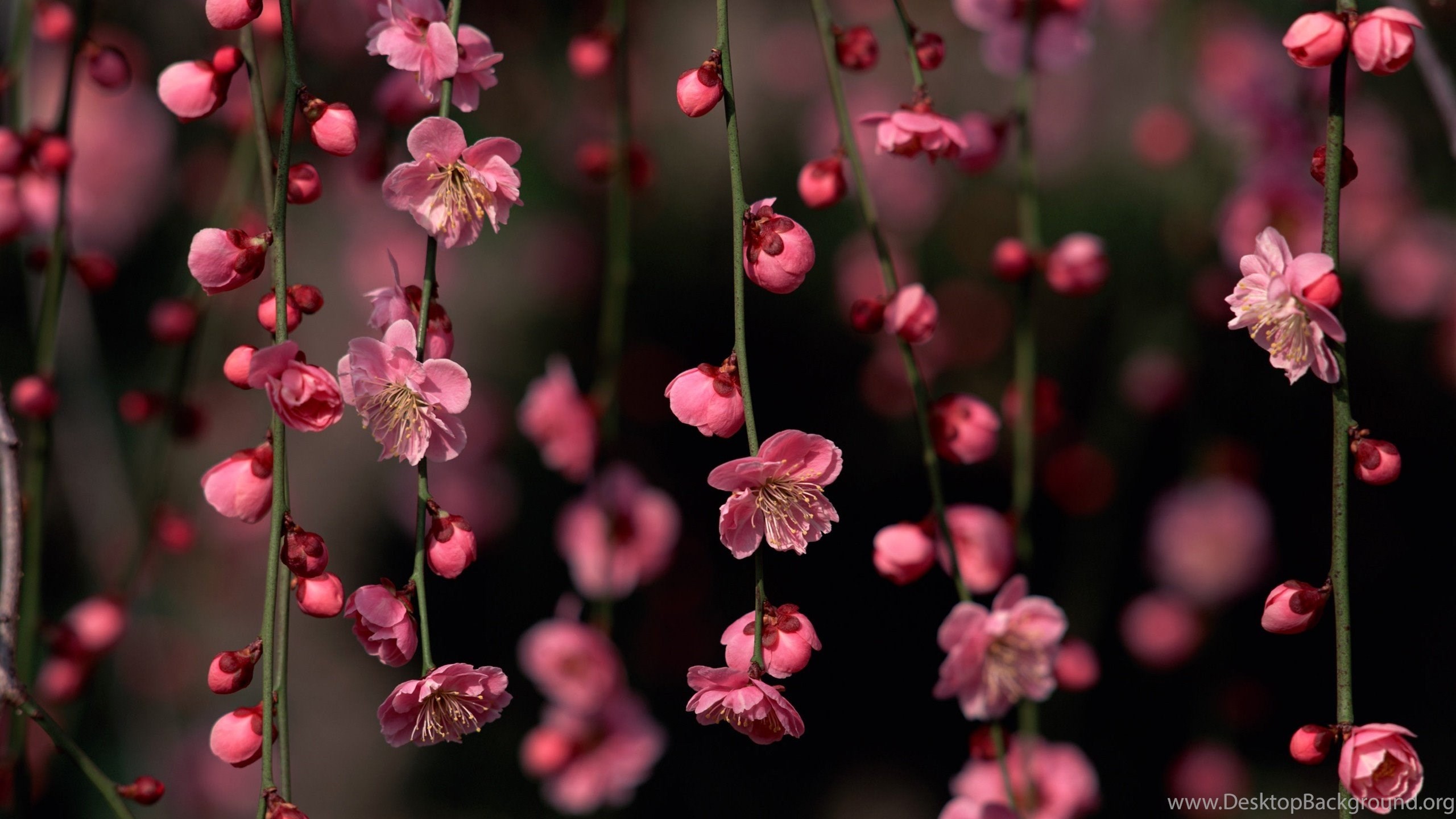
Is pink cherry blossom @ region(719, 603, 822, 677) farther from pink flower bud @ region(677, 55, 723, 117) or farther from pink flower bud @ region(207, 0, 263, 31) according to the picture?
pink flower bud @ region(207, 0, 263, 31)

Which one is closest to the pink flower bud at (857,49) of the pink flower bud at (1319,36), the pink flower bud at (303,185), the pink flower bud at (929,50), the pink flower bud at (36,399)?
the pink flower bud at (929,50)

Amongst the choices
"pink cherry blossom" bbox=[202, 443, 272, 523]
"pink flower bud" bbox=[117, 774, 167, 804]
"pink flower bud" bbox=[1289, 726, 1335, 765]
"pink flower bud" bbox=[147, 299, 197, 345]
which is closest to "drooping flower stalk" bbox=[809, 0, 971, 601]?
"pink flower bud" bbox=[1289, 726, 1335, 765]

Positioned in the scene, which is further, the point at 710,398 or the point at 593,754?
the point at 593,754

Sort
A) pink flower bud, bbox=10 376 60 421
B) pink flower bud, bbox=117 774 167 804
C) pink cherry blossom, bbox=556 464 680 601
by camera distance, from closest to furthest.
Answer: pink flower bud, bbox=117 774 167 804 < pink flower bud, bbox=10 376 60 421 < pink cherry blossom, bbox=556 464 680 601

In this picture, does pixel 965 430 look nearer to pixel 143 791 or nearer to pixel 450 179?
pixel 450 179

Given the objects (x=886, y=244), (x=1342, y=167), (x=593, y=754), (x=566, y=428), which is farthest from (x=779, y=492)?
(x=593, y=754)

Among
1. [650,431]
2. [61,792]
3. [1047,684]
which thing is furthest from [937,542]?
[61,792]

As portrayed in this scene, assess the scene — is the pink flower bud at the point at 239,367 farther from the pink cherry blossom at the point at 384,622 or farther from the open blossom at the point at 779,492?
the open blossom at the point at 779,492
